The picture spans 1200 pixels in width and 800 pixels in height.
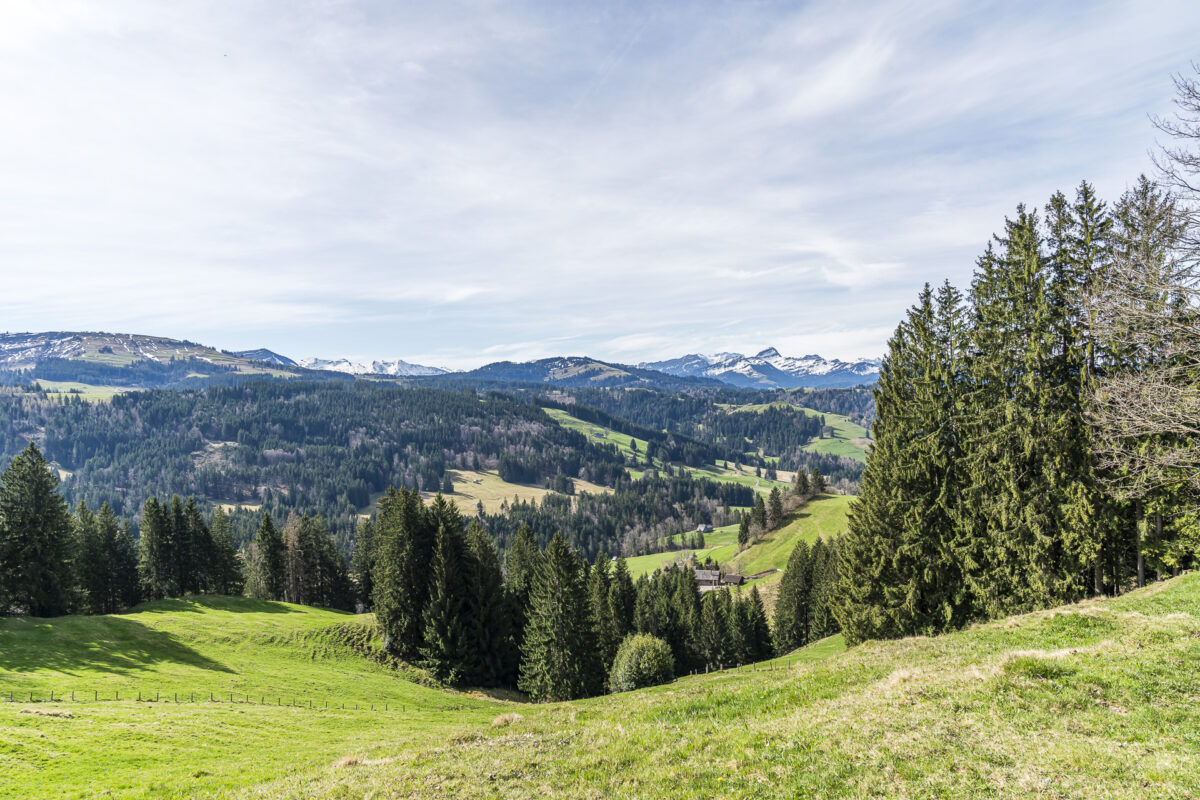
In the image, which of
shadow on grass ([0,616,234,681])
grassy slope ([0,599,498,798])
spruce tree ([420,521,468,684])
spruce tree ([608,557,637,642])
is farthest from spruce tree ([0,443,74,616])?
spruce tree ([608,557,637,642])

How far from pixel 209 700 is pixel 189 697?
1375 millimetres

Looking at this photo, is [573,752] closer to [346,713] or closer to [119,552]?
[346,713]

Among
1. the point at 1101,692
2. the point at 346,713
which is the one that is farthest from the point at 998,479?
the point at 346,713

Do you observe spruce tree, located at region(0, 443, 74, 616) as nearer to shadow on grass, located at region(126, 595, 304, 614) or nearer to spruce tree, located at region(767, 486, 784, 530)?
shadow on grass, located at region(126, 595, 304, 614)

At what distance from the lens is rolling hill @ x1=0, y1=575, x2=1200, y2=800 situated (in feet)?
38.0

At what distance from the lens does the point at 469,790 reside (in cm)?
1359

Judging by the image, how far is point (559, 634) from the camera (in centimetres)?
5197

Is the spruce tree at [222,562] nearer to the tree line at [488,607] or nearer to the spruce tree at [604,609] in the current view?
the tree line at [488,607]

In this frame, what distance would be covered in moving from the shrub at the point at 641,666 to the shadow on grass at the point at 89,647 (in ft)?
123

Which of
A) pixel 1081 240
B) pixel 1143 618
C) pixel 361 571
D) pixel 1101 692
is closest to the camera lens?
pixel 1101 692

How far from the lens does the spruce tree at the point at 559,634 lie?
5166 centimetres

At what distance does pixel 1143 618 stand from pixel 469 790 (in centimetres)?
2556

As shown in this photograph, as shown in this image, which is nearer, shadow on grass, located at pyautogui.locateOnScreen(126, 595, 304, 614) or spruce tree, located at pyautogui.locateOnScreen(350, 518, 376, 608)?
shadow on grass, located at pyautogui.locateOnScreen(126, 595, 304, 614)

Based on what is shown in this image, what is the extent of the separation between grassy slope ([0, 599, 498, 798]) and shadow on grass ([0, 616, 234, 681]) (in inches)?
4.7
